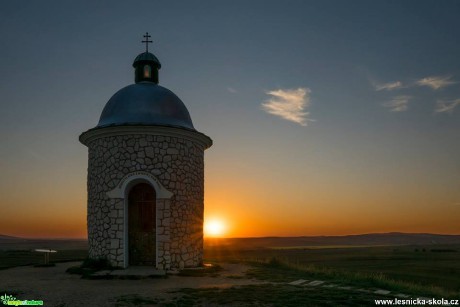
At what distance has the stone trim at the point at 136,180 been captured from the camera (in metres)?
14.4

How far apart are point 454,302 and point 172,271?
826 centimetres

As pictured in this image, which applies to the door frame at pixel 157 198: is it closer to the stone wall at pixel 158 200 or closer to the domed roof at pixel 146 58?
the stone wall at pixel 158 200

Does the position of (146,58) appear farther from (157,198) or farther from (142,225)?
(142,225)

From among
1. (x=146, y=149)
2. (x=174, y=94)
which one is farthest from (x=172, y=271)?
(x=174, y=94)

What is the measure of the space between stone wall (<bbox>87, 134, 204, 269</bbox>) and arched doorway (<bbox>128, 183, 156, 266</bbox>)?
63cm

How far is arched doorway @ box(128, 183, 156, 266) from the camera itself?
14938 mm

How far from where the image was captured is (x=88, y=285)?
1120cm

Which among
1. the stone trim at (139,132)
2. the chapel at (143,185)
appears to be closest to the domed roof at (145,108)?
the chapel at (143,185)

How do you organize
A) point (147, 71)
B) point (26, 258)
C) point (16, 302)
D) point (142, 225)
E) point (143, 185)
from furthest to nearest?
point (26, 258), point (147, 71), point (143, 185), point (142, 225), point (16, 302)

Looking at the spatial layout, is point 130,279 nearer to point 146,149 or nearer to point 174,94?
point 146,149

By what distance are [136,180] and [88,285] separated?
170 inches

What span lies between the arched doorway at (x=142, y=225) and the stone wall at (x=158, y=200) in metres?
0.63

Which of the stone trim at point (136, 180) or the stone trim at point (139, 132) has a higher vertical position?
the stone trim at point (139, 132)

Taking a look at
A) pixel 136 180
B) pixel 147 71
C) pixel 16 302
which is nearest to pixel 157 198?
pixel 136 180
